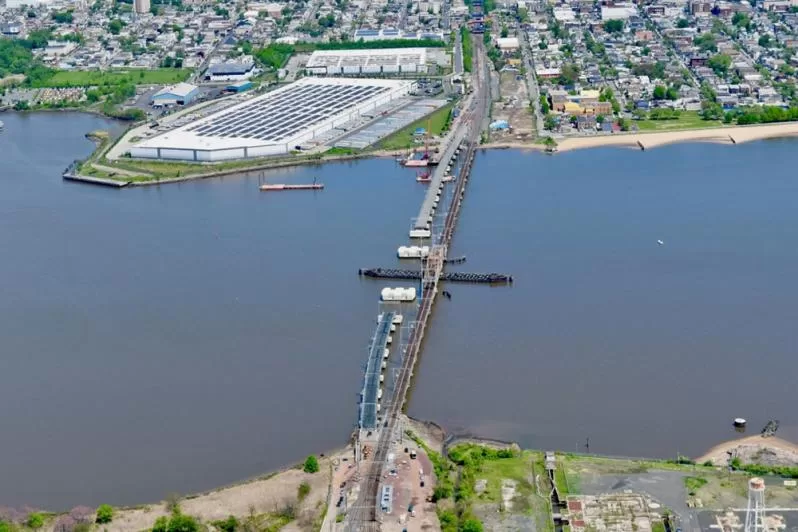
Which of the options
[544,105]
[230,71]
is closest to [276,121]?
[230,71]

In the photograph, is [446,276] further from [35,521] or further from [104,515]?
[35,521]

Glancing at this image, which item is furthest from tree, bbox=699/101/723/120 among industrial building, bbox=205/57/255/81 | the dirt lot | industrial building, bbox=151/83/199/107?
industrial building, bbox=151/83/199/107

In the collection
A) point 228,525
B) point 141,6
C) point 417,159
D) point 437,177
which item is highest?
point 228,525

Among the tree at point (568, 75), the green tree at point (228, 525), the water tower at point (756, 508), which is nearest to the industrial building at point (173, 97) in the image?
the tree at point (568, 75)

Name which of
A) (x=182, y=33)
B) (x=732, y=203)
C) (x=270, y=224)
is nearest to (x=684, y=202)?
(x=732, y=203)

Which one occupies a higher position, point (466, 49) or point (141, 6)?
point (466, 49)

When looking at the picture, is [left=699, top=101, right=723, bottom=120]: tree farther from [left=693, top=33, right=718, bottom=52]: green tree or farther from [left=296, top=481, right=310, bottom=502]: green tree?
[left=296, top=481, right=310, bottom=502]: green tree

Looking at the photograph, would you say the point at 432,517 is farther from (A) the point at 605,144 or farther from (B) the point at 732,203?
(A) the point at 605,144

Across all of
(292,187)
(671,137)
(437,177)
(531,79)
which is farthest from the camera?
(531,79)

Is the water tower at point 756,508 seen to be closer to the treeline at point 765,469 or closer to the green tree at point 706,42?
the treeline at point 765,469
